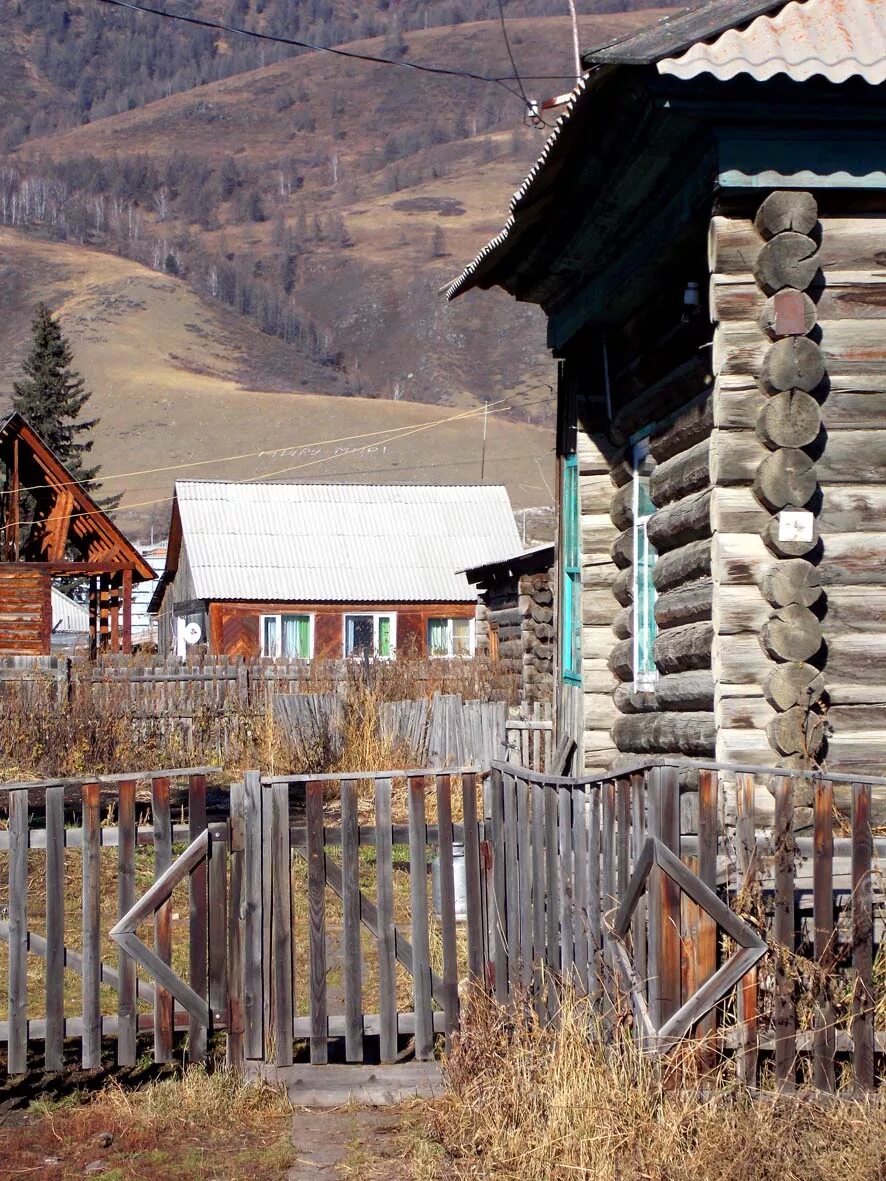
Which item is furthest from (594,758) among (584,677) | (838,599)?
(838,599)

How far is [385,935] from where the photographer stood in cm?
637

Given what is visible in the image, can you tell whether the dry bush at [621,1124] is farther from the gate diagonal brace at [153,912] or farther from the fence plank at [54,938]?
the fence plank at [54,938]

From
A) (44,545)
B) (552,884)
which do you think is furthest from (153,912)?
(44,545)

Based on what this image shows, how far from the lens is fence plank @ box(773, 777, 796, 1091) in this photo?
5.38 metres

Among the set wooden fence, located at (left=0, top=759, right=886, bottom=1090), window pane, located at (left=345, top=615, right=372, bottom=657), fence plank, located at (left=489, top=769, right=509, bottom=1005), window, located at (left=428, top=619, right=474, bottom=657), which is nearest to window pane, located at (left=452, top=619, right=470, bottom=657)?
window, located at (left=428, top=619, right=474, bottom=657)

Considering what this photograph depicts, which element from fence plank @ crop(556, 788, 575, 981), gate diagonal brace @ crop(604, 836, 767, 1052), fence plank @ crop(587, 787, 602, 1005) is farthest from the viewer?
fence plank @ crop(556, 788, 575, 981)

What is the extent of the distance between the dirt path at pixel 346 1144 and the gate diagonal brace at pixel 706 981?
38.5 inches

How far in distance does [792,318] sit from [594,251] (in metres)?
2.41

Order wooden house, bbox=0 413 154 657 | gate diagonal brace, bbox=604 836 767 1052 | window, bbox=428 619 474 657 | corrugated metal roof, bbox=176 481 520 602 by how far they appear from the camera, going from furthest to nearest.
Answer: window, bbox=428 619 474 657 < corrugated metal roof, bbox=176 481 520 602 < wooden house, bbox=0 413 154 657 < gate diagonal brace, bbox=604 836 767 1052

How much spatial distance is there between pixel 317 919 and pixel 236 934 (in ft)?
1.09

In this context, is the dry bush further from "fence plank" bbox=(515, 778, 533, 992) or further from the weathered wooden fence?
"fence plank" bbox=(515, 778, 533, 992)

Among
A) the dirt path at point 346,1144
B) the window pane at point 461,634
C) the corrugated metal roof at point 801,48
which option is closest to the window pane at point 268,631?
the window pane at point 461,634

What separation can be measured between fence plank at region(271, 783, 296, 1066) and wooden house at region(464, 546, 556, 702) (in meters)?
11.2

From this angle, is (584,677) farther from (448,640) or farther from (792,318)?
(448,640)
